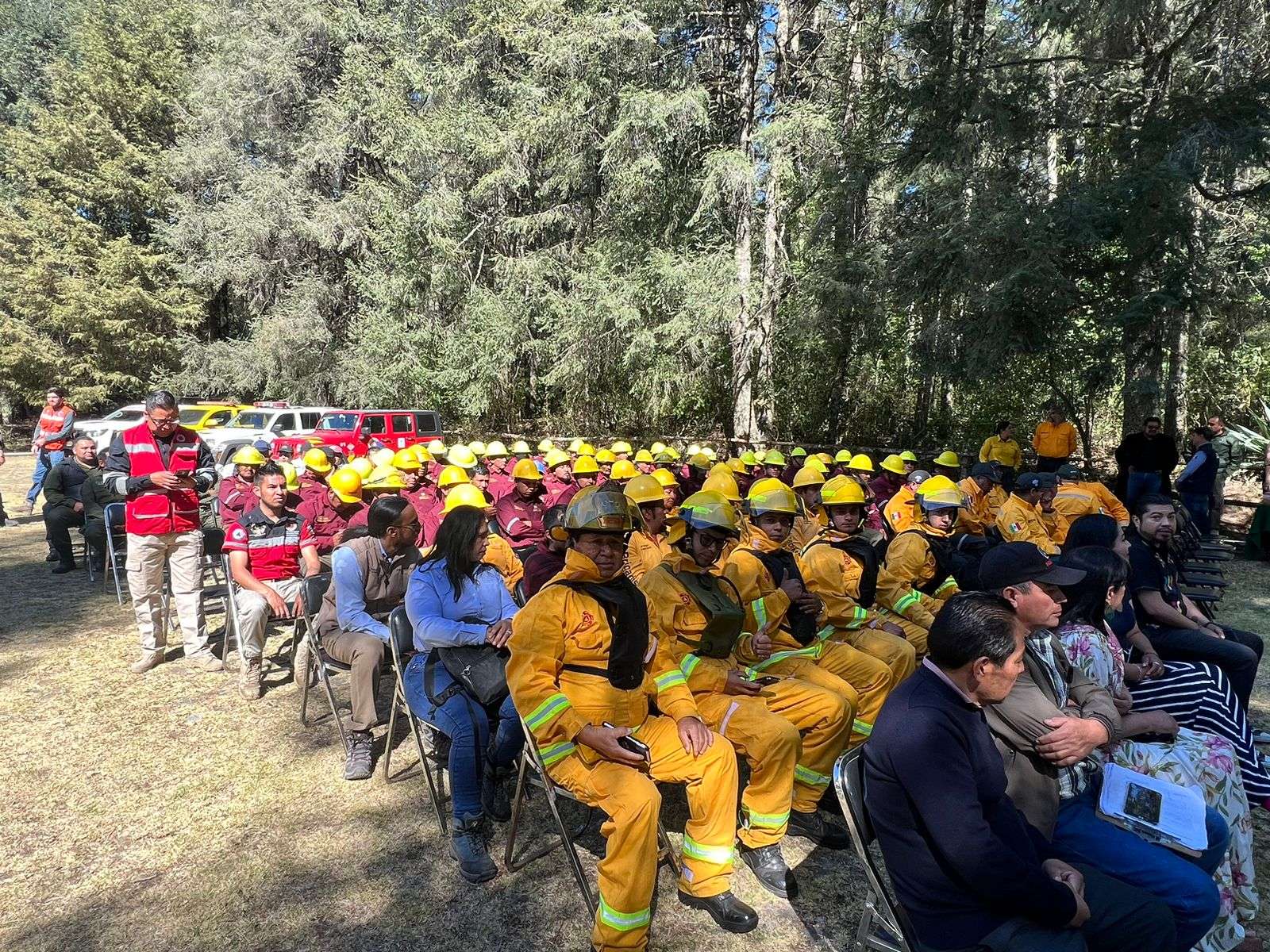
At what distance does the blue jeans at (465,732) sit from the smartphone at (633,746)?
2.03 feet

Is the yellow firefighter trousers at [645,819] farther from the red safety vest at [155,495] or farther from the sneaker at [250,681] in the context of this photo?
the red safety vest at [155,495]

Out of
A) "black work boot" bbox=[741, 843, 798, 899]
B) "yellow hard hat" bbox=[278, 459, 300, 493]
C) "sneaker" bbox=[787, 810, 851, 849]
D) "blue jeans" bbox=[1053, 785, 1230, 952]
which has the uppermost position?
"yellow hard hat" bbox=[278, 459, 300, 493]

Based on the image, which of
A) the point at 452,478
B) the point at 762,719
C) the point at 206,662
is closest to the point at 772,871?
the point at 762,719

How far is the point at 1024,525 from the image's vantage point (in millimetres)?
6254

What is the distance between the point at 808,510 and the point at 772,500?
2.70 m

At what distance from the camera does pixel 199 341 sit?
27.3m

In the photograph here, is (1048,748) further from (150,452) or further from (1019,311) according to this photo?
(1019,311)

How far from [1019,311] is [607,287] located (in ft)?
30.2

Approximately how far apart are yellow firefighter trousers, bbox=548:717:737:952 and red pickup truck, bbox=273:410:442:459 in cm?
1309

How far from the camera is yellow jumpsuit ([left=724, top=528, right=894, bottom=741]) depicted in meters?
3.81

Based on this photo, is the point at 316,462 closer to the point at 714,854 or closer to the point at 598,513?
the point at 598,513

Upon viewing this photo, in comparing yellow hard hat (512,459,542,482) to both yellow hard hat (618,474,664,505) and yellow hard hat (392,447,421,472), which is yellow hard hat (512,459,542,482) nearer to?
yellow hard hat (392,447,421,472)

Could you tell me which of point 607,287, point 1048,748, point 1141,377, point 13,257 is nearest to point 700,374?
point 607,287

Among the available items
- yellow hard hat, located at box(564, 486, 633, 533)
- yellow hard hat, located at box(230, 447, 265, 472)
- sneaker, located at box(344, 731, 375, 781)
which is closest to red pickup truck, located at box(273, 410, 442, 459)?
yellow hard hat, located at box(230, 447, 265, 472)
